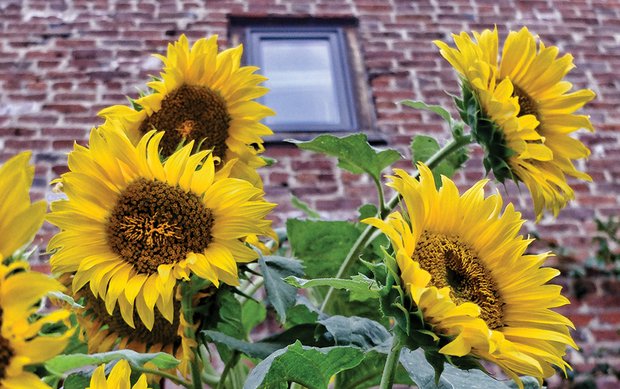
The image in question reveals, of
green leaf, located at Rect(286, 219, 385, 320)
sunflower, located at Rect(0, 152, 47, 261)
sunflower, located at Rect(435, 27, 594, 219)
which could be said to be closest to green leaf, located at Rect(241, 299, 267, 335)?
green leaf, located at Rect(286, 219, 385, 320)

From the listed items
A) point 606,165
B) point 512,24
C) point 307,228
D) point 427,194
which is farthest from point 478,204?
point 512,24

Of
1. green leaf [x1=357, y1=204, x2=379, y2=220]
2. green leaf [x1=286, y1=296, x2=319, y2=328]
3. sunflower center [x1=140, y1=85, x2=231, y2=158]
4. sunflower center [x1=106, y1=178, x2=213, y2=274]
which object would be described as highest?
sunflower center [x1=140, y1=85, x2=231, y2=158]

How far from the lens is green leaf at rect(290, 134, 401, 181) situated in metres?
0.64

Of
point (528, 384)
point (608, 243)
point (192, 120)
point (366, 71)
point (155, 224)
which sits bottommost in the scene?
point (528, 384)

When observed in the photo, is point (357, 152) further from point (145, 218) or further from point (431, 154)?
point (145, 218)

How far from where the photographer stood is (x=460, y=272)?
Answer: 451mm

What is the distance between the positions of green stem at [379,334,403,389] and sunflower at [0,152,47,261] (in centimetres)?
23

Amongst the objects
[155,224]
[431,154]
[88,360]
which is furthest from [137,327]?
[431,154]

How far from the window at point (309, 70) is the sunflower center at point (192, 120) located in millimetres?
1480

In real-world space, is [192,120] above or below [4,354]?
above

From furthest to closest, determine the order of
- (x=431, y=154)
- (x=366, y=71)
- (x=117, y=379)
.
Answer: (x=366, y=71)
(x=431, y=154)
(x=117, y=379)

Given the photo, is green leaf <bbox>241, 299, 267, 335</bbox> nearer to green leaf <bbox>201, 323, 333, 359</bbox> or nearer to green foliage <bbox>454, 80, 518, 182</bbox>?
green leaf <bbox>201, 323, 333, 359</bbox>

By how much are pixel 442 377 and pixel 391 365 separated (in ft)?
0.17

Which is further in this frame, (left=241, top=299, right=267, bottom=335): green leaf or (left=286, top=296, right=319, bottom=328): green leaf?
(left=241, top=299, right=267, bottom=335): green leaf
